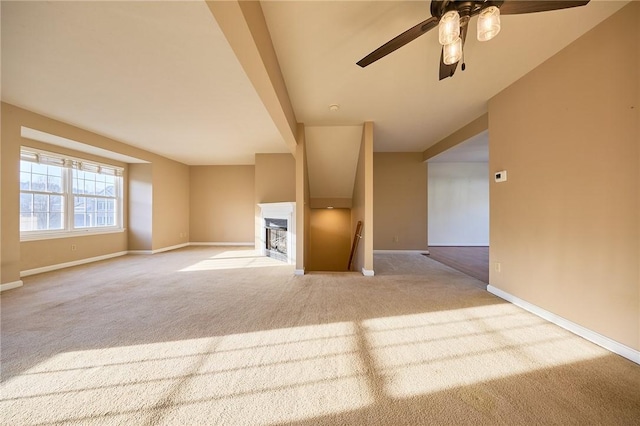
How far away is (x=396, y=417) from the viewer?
3.91 ft

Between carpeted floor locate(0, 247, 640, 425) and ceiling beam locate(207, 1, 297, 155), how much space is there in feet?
7.02

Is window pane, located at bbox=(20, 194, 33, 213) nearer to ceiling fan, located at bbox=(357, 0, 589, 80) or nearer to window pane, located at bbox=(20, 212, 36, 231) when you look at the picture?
window pane, located at bbox=(20, 212, 36, 231)

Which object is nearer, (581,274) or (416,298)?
(581,274)

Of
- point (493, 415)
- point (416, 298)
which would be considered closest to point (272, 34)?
point (493, 415)

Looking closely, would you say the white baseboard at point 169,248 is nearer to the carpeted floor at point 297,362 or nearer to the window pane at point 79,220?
the window pane at point 79,220

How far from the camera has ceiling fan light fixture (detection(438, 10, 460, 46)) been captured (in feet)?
4.70

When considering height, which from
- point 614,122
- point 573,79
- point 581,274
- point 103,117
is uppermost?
point 103,117

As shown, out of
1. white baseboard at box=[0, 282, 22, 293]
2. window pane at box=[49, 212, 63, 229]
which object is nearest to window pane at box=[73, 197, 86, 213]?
window pane at box=[49, 212, 63, 229]

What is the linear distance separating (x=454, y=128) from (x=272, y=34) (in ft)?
12.4

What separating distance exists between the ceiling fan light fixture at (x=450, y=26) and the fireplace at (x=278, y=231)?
4.01m

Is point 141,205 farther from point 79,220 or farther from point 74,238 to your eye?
point 74,238

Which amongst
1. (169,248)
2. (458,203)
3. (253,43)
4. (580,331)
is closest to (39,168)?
(169,248)

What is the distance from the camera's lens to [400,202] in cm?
608

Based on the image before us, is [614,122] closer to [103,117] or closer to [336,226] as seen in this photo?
[336,226]
